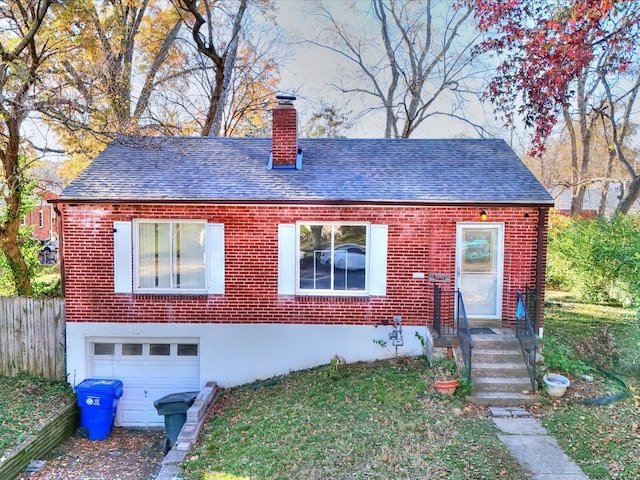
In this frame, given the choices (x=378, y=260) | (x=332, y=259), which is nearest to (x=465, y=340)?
(x=378, y=260)

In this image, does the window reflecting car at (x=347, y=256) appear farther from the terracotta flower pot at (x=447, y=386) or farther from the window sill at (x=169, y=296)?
the terracotta flower pot at (x=447, y=386)

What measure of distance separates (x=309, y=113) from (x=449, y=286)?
15.9 meters

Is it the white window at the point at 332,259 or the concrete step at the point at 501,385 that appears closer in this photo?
the concrete step at the point at 501,385

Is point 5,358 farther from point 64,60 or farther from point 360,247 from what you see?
point 64,60

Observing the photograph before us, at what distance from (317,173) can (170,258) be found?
3.53 m

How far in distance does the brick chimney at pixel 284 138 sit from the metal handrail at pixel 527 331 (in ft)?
17.5

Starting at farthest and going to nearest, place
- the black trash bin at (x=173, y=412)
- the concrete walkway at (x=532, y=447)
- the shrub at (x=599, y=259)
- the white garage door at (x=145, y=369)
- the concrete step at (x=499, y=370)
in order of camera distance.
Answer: the shrub at (x=599, y=259), the white garage door at (x=145, y=369), the black trash bin at (x=173, y=412), the concrete step at (x=499, y=370), the concrete walkway at (x=532, y=447)

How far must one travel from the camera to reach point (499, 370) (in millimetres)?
7297

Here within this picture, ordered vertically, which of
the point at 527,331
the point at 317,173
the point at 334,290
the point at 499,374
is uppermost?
the point at 317,173

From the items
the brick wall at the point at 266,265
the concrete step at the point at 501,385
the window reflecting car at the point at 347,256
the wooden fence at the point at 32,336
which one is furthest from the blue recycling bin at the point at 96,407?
the concrete step at the point at 501,385

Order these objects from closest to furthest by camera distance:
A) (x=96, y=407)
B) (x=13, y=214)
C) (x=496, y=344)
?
(x=496, y=344) → (x=96, y=407) → (x=13, y=214)

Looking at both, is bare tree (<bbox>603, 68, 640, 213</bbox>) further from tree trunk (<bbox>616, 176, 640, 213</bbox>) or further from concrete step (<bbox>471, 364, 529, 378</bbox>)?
concrete step (<bbox>471, 364, 529, 378</bbox>)

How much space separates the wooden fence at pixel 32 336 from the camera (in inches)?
351

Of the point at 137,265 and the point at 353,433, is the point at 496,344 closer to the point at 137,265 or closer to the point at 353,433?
the point at 353,433
